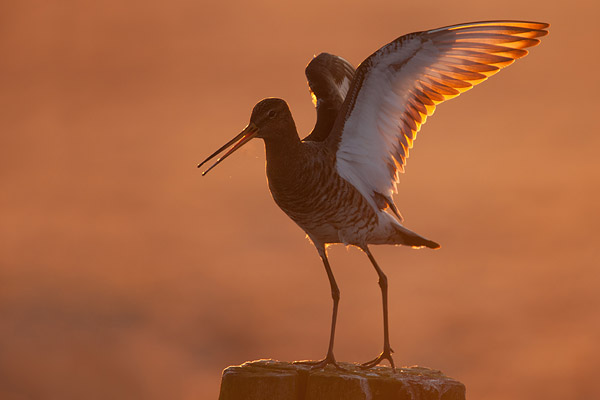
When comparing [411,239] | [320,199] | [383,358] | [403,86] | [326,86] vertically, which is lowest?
[383,358]

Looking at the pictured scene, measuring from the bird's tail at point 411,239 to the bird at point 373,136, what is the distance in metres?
0.02

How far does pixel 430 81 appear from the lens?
8484 mm

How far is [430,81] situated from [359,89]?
893 mm

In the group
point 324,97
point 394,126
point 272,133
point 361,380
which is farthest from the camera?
point 324,97

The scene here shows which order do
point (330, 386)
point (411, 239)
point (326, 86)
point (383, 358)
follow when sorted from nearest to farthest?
1. point (330, 386)
2. point (383, 358)
3. point (411, 239)
4. point (326, 86)

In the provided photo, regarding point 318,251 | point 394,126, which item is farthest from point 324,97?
point 318,251

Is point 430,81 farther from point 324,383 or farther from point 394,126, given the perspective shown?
point 324,383

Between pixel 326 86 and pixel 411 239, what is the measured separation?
266 cm

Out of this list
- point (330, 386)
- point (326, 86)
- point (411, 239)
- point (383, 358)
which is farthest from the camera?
point (326, 86)

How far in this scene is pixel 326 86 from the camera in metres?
10.3

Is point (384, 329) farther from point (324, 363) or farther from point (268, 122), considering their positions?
point (268, 122)

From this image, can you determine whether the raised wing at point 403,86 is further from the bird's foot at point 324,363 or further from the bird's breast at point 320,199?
the bird's foot at point 324,363

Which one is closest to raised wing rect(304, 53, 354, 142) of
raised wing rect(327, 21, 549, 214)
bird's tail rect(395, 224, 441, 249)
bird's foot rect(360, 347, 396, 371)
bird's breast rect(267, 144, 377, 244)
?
raised wing rect(327, 21, 549, 214)

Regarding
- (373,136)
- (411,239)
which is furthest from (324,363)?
(373,136)
